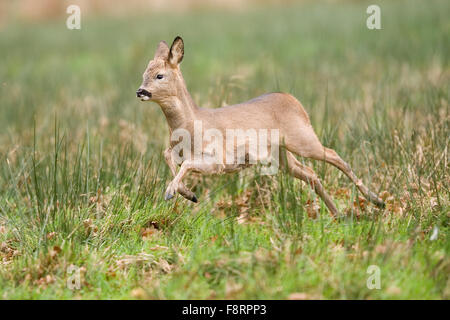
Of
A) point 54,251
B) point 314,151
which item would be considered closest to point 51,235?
point 54,251

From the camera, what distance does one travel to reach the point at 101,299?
4.71 m

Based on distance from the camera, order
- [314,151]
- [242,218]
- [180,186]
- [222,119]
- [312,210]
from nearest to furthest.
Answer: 1. [180,186]
2. [222,119]
3. [314,151]
4. [242,218]
5. [312,210]

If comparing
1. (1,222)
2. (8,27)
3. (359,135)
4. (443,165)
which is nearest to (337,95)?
(359,135)

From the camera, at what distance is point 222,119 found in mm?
5426

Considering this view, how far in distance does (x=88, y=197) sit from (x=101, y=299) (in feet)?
3.94

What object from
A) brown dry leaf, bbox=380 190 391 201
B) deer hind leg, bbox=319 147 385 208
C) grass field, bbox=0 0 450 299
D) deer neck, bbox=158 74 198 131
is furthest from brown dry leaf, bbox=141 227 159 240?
brown dry leaf, bbox=380 190 391 201

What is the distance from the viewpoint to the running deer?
5168mm

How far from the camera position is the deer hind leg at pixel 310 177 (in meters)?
5.82

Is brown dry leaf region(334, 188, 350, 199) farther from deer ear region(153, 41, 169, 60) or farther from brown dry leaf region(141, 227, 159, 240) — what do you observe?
deer ear region(153, 41, 169, 60)

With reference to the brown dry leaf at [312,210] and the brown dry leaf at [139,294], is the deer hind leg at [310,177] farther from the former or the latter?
the brown dry leaf at [139,294]

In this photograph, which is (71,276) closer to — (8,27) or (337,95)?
(337,95)

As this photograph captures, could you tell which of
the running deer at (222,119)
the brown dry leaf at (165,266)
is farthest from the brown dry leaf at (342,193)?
the brown dry leaf at (165,266)

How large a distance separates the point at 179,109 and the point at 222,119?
386 millimetres

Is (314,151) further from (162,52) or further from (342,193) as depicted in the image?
(162,52)
